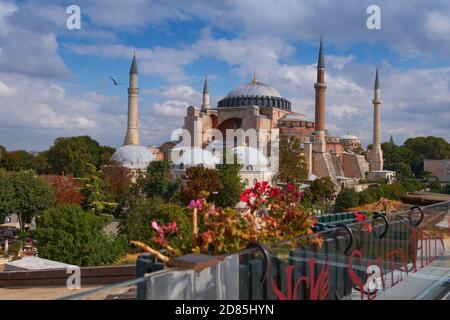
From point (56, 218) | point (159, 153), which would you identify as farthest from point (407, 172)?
point (56, 218)

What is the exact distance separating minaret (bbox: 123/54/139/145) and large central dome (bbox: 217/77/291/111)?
11.7 meters

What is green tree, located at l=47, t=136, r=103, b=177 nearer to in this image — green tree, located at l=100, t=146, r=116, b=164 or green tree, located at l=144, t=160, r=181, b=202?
green tree, located at l=100, t=146, r=116, b=164

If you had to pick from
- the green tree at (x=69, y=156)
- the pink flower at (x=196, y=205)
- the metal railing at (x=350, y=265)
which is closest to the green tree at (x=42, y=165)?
the green tree at (x=69, y=156)

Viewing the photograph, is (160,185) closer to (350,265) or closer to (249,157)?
(249,157)

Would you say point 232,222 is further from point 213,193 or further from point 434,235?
point 213,193

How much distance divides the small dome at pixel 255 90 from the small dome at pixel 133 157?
14861mm

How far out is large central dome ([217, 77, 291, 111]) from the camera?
47.0m

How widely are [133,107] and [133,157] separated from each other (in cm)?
436

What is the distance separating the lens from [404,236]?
169 inches

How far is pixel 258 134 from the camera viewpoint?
3994 centimetres

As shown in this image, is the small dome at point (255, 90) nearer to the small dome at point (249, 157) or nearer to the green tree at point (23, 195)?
the small dome at point (249, 157)

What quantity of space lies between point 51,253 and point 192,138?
1228 inches

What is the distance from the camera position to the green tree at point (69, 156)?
129 feet

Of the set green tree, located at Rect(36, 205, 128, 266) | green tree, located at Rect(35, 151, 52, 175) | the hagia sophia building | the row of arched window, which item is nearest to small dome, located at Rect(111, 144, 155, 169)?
the hagia sophia building
